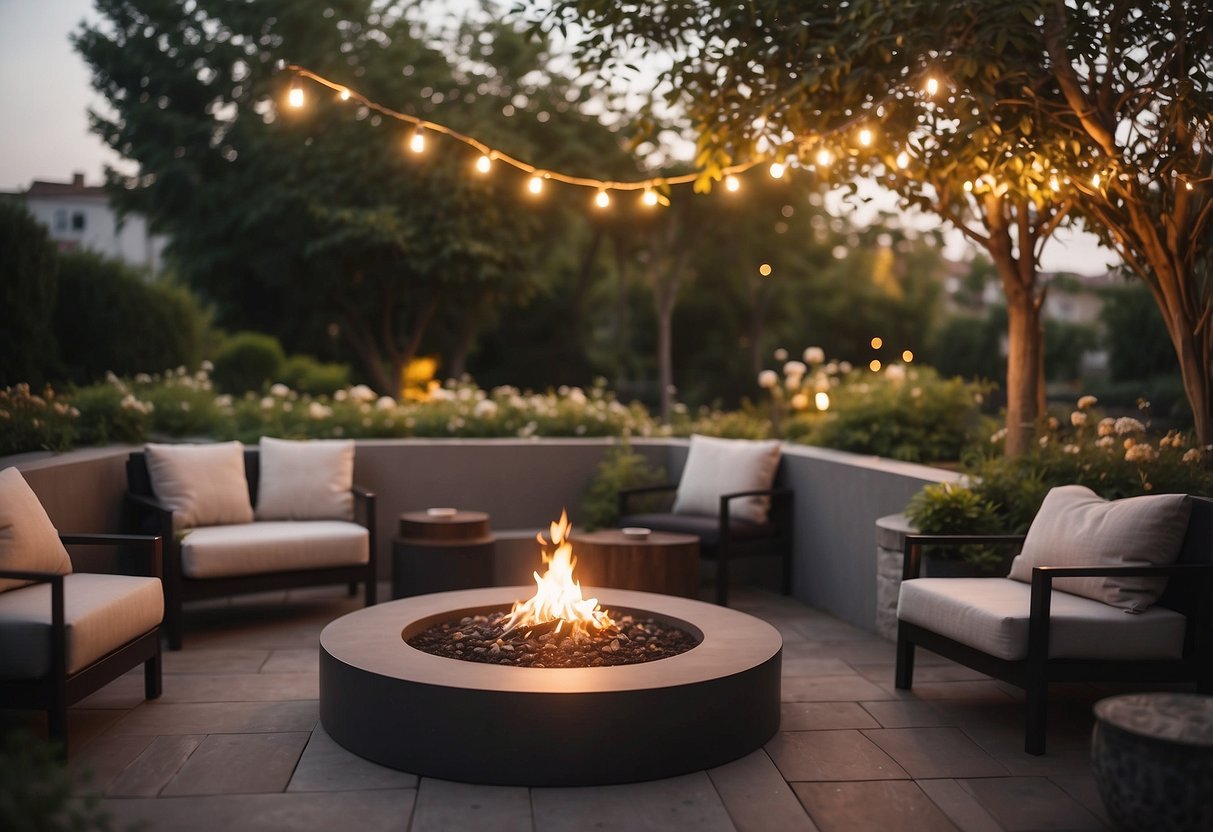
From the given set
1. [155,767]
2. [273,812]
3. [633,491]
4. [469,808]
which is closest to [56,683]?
[155,767]

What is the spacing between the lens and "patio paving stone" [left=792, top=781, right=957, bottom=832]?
2812mm

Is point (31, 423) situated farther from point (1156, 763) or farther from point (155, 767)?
point (1156, 763)

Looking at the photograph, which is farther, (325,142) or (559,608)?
(325,142)

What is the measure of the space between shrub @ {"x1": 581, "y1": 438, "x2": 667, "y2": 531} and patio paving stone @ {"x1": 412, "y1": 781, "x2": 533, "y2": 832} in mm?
3411

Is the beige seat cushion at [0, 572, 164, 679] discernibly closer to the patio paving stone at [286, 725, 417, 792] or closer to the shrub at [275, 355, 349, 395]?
the patio paving stone at [286, 725, 417, 792]

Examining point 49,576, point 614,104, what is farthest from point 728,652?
point 614,104

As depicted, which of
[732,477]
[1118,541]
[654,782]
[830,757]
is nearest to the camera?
[654,782]

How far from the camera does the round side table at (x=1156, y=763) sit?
2381 millimetres

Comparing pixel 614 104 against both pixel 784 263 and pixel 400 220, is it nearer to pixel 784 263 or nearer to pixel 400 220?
pixel 400 220

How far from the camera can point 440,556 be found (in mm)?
5480

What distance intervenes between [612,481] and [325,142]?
10120mm

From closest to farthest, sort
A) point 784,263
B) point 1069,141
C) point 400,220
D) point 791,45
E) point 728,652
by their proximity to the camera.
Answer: point 728,652 → point 1069,141 → point 791,45 → point 400,220 → point 784,263

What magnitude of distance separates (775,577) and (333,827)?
408cm

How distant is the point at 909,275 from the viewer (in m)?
29.1
